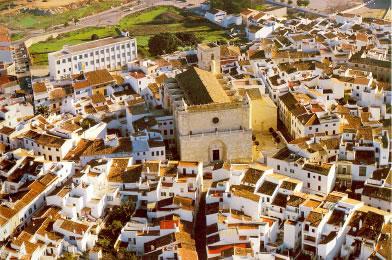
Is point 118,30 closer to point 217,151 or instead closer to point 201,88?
point 201,88

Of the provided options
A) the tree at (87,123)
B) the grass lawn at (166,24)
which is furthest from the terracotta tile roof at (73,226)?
the grass lawn at (166,24)

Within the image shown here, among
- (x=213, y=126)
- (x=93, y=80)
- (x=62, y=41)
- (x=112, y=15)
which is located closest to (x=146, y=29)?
(x=112, y=15)

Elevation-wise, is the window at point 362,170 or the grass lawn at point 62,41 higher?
the grass lawn at point 62,41

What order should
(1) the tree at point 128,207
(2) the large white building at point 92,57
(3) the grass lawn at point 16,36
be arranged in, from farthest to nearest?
(3) the grass lawn at point 16,36 < (2) the large white building at point 92,57 < (1) the tree at point 128,207

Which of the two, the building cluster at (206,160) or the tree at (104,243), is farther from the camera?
the tree at (104,243)

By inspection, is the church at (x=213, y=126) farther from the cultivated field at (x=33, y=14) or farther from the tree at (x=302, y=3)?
the tree at (x=302, y=3)

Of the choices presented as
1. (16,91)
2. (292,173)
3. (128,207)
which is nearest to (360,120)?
(292,173)

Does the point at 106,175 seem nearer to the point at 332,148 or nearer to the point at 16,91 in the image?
the point at 332,148
